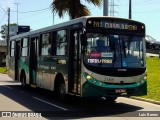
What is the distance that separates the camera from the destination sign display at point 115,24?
529 inches

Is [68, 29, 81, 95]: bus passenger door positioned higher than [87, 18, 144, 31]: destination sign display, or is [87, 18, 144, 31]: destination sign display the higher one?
[87, 18, 144, 31]: destination sign display

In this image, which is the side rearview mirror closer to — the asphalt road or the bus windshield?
the bus windshield

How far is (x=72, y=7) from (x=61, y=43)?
12.2 meters

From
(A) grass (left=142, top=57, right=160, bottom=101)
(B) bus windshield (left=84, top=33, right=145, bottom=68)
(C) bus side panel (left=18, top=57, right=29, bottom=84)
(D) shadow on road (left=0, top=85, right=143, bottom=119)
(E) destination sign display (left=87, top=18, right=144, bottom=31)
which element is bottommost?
(D) shadow on road (left=0, top=85, right=143, bottom=119)

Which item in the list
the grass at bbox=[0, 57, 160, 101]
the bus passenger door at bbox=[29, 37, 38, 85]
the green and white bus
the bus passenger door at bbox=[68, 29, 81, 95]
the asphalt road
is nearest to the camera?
the asphalt road

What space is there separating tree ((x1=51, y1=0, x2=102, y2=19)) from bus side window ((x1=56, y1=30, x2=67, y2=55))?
37.5 ft

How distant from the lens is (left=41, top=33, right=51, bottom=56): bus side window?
1692 cm

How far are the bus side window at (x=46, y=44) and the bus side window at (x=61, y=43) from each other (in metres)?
1.05

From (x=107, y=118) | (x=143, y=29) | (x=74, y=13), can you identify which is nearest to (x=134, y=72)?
(x=143, y=29)

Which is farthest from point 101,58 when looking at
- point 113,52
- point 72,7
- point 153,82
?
point 72,7

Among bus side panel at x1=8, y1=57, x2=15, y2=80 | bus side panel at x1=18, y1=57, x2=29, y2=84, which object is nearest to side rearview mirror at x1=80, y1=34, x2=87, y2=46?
bus side panel at x1=18, y1=57, x2=29, y2=84

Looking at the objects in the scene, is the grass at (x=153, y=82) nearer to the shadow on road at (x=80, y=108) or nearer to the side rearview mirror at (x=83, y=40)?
the shadow on road at (x=80, y=108)

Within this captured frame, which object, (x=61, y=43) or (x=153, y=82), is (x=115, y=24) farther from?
(x=153, y=82)

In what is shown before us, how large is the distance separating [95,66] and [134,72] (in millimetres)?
1452
